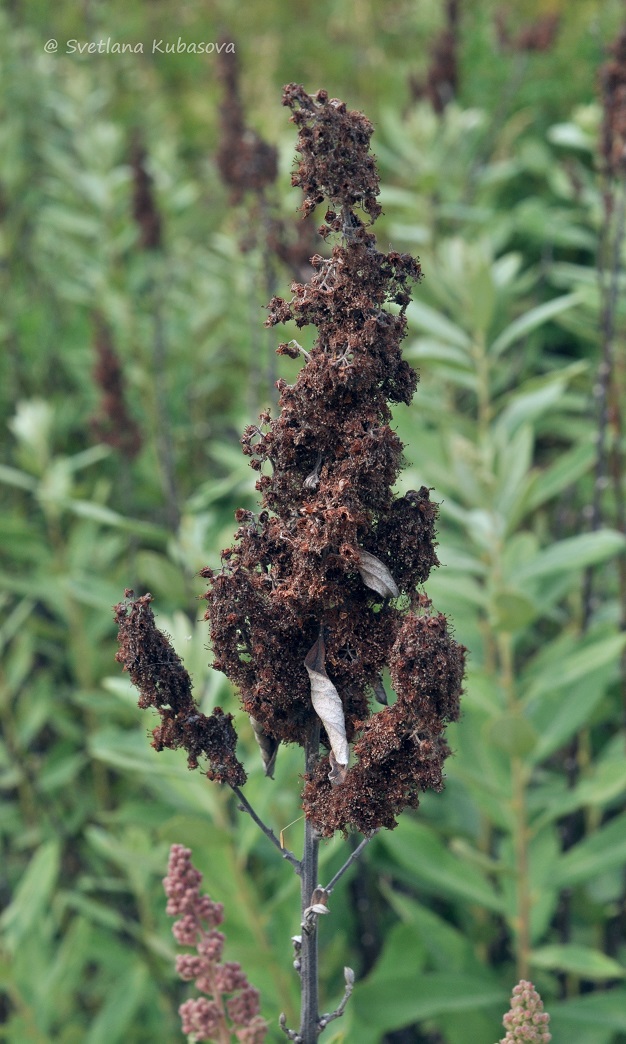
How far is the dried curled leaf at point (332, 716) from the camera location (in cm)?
105

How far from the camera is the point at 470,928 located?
247 centimetres

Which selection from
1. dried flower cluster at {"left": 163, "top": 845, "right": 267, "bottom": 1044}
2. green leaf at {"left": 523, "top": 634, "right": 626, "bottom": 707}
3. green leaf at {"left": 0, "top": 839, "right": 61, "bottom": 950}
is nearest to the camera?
dried flower cluster at {"left": 163, "top": 845, "right": 267, "bottom": 1044}

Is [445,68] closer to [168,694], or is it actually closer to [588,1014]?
[588,1014]

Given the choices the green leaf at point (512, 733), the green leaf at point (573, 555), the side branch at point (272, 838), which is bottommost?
the side branch at point (272, 838)

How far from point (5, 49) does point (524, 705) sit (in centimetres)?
389

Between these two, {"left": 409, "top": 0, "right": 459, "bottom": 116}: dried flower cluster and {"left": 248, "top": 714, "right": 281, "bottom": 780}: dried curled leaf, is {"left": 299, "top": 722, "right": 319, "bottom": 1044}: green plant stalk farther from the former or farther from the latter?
{"left": 409, "top": 0, "right": 459, "bottom": 116}: dried flower cluster

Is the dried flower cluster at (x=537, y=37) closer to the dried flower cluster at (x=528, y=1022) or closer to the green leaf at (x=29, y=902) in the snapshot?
the green leaf at (x=29, y=902)

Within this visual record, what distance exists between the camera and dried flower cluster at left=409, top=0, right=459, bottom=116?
396 centimetres

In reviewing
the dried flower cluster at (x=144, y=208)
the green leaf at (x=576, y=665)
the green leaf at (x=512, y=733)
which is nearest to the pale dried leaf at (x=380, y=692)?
the green leaf at (x=512, y=733)

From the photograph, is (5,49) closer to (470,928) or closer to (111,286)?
(111,286)

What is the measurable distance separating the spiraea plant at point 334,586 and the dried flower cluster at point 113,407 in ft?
6.35

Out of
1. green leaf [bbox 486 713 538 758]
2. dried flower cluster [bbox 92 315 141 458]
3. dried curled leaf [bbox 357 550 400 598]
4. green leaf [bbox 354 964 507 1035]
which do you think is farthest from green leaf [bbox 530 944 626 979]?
dried flower cluster [bbox 92 315 141 458]

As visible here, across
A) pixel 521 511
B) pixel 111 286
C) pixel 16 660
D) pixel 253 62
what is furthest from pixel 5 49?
pixel 521 511

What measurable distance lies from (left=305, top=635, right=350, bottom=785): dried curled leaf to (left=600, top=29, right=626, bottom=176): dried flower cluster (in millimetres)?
1701
